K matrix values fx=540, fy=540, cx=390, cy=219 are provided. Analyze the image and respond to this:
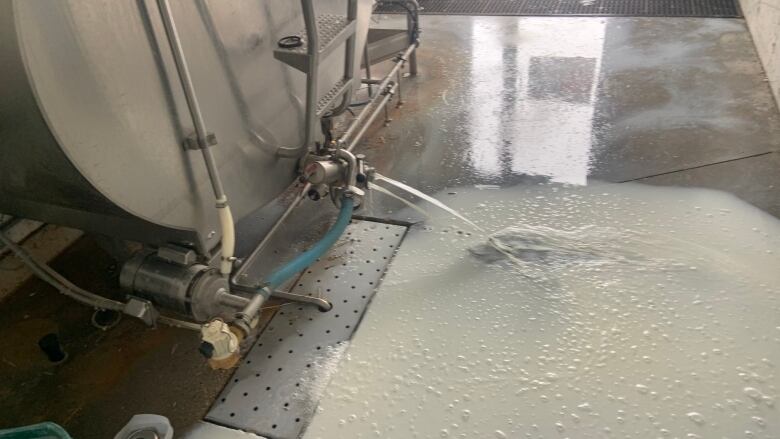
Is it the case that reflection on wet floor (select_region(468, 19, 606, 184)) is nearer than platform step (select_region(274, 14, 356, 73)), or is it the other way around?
platform step (select_region(274, 14, 356, 73))

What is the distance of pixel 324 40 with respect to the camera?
1.73 meters

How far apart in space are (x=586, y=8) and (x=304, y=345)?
3.19 metres

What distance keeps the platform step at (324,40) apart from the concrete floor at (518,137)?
702 millimetres

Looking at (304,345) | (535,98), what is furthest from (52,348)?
(535,98)

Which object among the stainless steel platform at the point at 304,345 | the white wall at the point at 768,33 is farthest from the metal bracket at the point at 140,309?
the white wall at the point at 768,33

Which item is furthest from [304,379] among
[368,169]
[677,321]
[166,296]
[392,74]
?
[392,74]

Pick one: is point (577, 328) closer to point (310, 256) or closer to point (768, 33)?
point (310, 256)

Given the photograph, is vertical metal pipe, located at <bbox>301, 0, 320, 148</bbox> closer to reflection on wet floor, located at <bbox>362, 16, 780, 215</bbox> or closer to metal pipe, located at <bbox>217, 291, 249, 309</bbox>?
metal pipe, located at <bbox>217, 291, 249, 309</bbox>

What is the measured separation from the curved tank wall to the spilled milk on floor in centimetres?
63

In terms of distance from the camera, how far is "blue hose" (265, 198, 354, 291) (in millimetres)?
1578

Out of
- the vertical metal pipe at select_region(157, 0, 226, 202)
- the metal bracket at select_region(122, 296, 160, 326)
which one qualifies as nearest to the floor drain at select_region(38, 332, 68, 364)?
the metal bracket at select_region(122, 296, 160, 326)

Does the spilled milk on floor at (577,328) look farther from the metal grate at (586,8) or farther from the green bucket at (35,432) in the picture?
the metal grate at (586,8)

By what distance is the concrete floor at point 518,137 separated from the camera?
1557 millimetres

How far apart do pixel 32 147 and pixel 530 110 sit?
2162 millimetres
